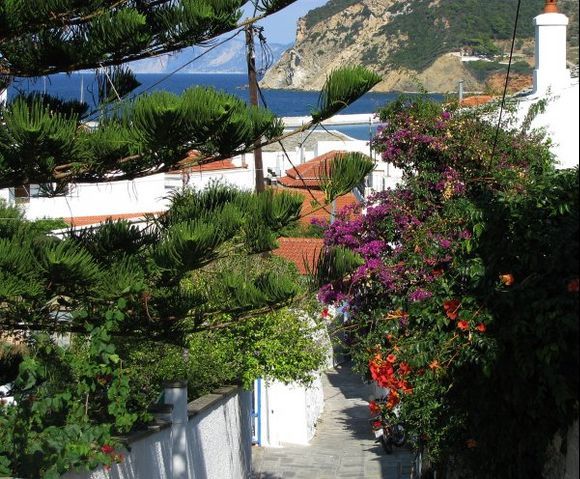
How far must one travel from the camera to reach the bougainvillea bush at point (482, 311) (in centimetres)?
509

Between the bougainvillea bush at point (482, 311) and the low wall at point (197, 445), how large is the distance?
6.31ft

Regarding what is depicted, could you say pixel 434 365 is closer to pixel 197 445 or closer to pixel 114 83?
pixel 114 83

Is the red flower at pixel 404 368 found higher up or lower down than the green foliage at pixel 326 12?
lower down

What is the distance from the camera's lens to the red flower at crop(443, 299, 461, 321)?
6291 millimetres

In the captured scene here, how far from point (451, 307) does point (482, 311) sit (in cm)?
38

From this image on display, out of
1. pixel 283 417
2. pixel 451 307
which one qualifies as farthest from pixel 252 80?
pixel 451 307

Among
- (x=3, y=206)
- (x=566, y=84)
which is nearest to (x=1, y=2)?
(x=3, y=206)

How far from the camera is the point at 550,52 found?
41.7ft

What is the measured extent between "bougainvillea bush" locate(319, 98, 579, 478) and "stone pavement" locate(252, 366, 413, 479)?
176 inches

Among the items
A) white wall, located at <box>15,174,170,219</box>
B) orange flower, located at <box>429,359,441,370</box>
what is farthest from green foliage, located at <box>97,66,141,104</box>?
white wall, located at <box>15,174,170,219</box>

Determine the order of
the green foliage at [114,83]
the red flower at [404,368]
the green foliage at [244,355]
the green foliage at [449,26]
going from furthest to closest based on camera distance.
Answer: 1. the green foliage at [449,26]
2. the green foliage at [244,355]
3. the green foliage at [114,83]
4. the red flower at [404,368]

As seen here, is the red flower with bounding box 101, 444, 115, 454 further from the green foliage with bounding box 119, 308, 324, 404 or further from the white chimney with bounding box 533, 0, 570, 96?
the white chimney with bounding box 533, 0, 570, 96

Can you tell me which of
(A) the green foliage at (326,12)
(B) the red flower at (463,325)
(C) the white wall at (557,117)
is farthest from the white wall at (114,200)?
(B) the red flower at (463,325)

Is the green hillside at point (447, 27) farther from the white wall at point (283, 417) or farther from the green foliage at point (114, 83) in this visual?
the white wall at point (283, 417)
